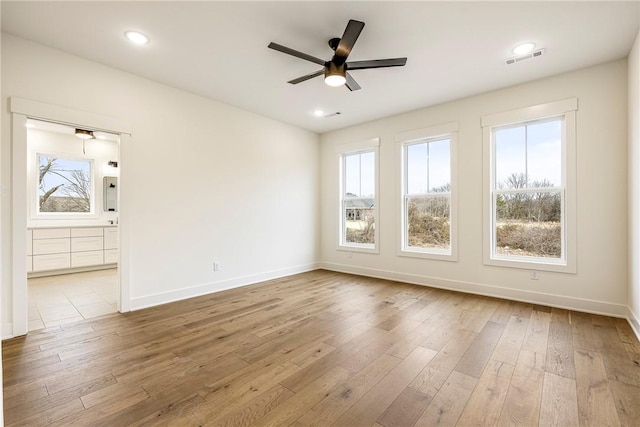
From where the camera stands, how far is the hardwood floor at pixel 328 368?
6.40ft

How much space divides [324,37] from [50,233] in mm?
5921

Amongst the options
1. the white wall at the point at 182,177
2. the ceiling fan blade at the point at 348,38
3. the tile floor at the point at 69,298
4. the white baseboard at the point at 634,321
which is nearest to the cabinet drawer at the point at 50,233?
the tile floor at the point at 69,298

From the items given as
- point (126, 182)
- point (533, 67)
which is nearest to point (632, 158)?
point (533, 67)

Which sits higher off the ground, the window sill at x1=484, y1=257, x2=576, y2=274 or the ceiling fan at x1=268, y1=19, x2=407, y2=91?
the ceiling fan at x1=268, y1=19, x2=407, y2=91

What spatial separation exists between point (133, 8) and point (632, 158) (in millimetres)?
5029

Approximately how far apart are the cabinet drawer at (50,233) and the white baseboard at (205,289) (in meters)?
3.26

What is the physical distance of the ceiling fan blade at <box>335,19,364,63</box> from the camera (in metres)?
2.53

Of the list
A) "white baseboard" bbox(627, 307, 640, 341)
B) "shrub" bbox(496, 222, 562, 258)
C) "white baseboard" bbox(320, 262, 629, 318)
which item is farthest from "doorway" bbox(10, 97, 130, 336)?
"white baseboard" bbox(627, 307, 640, 341)

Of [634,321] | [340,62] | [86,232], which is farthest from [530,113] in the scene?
[86,232]

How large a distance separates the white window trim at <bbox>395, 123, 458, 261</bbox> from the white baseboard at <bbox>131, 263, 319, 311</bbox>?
2089mm

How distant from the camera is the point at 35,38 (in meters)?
3.11

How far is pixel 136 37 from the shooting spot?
3.09 metres

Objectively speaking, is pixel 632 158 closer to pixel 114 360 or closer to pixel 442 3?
pixel 442 3

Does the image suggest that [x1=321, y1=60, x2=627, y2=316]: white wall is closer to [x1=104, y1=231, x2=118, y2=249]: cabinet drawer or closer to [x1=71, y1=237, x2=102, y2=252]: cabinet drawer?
[x1=104, y1=231, x2=118, y2=249]: cabinet drawer
